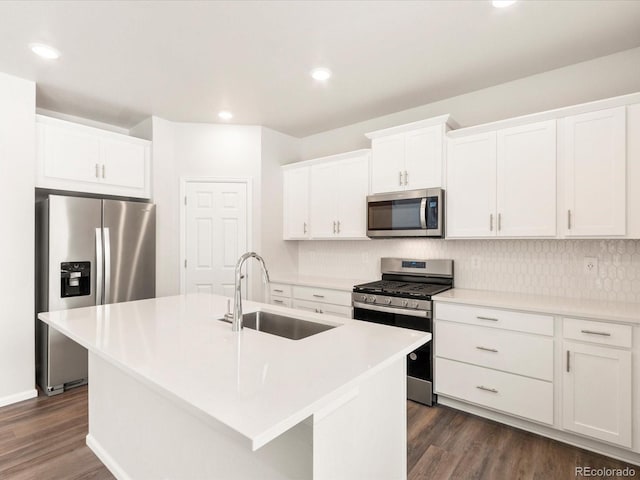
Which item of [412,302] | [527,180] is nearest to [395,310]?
[412,302]

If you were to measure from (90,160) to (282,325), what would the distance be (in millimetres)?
2698

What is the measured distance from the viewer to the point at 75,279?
3127mm

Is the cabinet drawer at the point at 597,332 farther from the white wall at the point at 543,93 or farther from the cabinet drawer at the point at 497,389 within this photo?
the white wall at the point at 543,93

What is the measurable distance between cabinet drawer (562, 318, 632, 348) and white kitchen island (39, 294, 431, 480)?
1.26 m

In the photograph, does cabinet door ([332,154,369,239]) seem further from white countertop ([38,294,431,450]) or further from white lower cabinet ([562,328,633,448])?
white lower cabinet ([562,328,633,448])

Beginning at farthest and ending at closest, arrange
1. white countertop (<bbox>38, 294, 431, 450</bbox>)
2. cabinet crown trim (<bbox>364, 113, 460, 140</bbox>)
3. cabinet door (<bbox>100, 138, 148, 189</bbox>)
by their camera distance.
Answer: cabinet door (<bbox>100, 138, 148, 189</bbox>)
cabinet crown trim (<bbox>364, 113, 460, 140</bbox>)
white countertop (<bbox>38, 294, 431, 450</bbox>)

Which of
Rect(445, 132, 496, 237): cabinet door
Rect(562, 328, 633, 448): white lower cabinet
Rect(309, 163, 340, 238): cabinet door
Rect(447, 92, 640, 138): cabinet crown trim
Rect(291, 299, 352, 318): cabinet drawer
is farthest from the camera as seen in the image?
Rect(309, 163, 340, 238): cabinet door

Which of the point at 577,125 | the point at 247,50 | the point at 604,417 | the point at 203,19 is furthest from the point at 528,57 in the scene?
the point at 604,417

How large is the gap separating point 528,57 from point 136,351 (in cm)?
313

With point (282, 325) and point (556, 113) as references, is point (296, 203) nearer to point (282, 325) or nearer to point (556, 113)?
point (282, 325)

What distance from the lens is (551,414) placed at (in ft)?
7.45

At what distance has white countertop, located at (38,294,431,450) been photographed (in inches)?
37.7

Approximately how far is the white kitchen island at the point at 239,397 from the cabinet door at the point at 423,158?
1708 millimetres

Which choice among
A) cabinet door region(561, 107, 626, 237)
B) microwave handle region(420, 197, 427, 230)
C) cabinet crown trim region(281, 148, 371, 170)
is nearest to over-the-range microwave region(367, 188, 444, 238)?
microwave handle region(420, 197, 427, 230)
